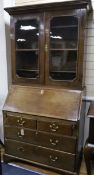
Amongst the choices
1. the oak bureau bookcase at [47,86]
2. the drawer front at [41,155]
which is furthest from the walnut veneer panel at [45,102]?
the drawer front at [41,155]

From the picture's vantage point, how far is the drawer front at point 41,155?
1.91 meters

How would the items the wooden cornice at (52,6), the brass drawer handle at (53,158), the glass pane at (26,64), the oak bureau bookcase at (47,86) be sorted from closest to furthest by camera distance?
the wooden cornice at (52,6) < the oak bureau bookcase at (47,86) < the brass drawer handle at (53,158) < the glass pane at (26,64)

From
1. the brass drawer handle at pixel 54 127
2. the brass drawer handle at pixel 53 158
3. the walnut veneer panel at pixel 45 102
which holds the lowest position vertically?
the brass drawer handle at pixel 53 158

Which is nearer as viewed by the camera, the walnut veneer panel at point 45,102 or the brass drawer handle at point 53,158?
the walnut veneer panel at point 45,102

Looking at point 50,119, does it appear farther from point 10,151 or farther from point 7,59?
point 7,59

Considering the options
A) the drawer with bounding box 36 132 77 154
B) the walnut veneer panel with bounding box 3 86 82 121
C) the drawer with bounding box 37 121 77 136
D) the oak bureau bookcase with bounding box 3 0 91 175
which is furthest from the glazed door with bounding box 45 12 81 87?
the drawer with bounding box 36 132 77 154

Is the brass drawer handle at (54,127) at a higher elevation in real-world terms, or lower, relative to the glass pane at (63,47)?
lower

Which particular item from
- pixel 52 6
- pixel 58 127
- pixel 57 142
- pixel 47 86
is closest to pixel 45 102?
pixel 47 86

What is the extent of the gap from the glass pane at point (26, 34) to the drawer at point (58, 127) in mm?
860

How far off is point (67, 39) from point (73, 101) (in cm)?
66

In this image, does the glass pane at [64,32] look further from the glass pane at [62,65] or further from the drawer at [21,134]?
the drawer at [21,134]

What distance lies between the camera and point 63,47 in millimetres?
1938

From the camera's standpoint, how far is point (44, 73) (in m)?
2.01

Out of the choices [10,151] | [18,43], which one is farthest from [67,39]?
[10,151]
